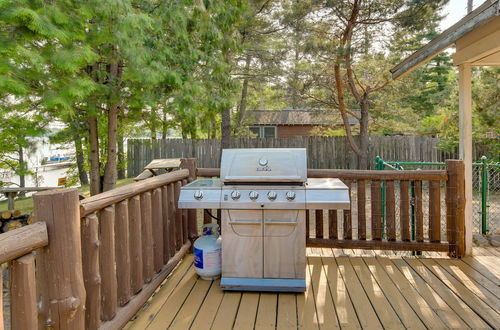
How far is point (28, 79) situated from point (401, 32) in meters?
9.27

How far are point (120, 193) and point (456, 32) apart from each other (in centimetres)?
274

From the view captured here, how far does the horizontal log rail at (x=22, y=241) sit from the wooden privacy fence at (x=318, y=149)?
974cm

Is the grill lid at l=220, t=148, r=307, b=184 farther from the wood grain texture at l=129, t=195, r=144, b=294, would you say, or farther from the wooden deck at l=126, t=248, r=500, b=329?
the wooden deck at l=126, t=248, r=500, b=329

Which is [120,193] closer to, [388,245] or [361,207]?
[361,207]

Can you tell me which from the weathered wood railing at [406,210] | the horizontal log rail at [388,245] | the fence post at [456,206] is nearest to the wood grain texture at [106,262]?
the weathered wood railing at [406,210]

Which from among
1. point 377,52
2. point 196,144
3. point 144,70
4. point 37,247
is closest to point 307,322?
point 37,247

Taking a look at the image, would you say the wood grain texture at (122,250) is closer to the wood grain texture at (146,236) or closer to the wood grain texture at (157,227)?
the wood grain texture at (146,236)

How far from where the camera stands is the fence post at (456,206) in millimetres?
3309

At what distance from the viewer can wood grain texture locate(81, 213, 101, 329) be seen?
1.84m

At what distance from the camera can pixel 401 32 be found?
33.3ft

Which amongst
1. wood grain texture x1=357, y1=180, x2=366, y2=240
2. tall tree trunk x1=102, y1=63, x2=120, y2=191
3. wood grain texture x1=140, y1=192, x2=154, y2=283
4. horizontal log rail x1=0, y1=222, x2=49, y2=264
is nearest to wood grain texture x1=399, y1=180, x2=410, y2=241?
wood grain texture x1=357, y1=180, x2=366, y2=240

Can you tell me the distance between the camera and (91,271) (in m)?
1.85

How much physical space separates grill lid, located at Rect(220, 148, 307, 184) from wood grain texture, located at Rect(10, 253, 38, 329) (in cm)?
152

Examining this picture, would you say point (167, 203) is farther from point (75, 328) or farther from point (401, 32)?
point (401, 32)
